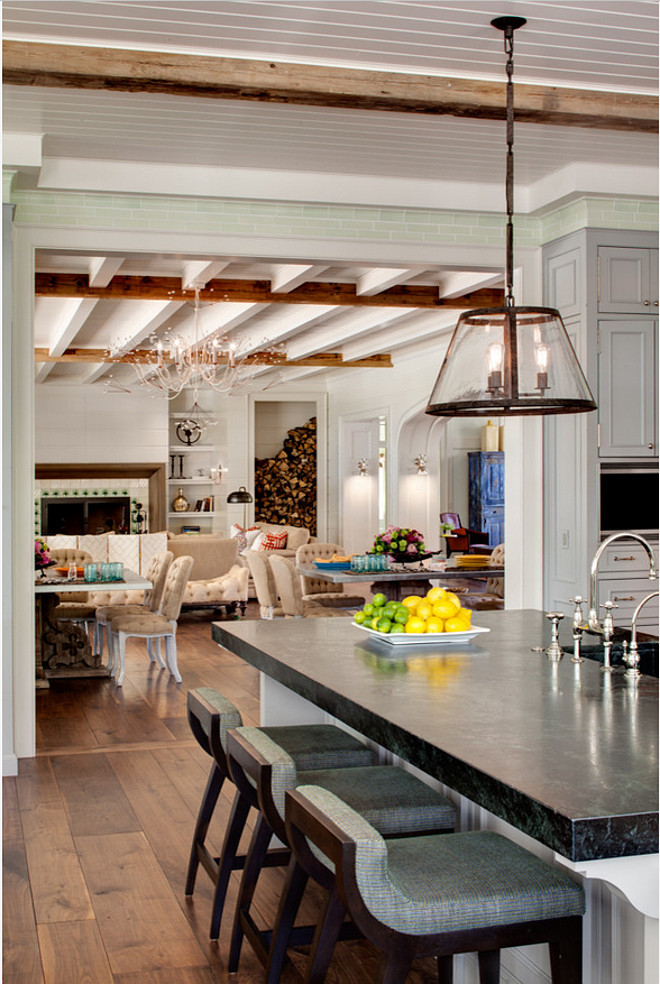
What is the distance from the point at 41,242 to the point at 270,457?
425 inches

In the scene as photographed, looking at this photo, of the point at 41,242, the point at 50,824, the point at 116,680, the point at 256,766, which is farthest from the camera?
the point at 116,680

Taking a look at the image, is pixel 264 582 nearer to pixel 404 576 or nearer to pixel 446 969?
pixel 404 576

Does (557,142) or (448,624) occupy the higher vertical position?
(557,142)

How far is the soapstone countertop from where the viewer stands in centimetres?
178

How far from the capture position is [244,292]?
799cm

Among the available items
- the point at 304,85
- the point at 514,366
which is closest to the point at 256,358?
the point at 304,85

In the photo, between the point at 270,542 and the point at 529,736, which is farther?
the point at 270,542

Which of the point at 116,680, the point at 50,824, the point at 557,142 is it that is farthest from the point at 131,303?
the point at 50,824

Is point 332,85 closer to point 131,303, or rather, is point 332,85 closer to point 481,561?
point 481,561

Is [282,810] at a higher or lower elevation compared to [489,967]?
higher

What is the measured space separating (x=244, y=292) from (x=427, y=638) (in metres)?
5.06

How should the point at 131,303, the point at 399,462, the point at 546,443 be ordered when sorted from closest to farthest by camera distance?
the point at 546,443 < the point at 131,303 < the point at 399,462

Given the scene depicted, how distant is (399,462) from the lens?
497 inches

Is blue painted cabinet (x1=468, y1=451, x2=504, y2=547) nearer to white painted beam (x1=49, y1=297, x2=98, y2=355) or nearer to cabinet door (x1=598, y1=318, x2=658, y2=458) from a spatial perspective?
white painted beam (x1=49, y1=297, x2=98, y2=355)
